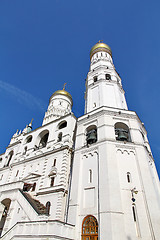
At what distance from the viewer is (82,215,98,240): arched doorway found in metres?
14.0

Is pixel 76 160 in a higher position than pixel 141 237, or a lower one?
higher

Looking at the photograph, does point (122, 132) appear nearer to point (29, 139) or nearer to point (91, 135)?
point (91, 135)

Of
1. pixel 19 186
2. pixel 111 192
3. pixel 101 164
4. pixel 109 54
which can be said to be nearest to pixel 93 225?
pixel 111 192

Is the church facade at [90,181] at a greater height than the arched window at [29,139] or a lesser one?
lesser

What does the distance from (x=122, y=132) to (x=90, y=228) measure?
10828mm

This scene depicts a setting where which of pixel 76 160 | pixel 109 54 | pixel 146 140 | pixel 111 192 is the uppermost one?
pixel 109 54

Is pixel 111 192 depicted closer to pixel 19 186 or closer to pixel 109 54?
pixel 19 186

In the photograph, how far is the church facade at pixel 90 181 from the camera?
45.1 ft

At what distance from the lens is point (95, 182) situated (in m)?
16.7

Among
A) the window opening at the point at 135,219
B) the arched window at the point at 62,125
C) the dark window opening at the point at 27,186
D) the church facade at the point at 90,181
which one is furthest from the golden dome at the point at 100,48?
the window opening at the point at 135,219

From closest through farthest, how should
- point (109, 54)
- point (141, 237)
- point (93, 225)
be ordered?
1. point (141, 237)
2. point (93, 225)
3. point (109, 54)

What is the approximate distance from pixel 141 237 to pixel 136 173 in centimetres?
531

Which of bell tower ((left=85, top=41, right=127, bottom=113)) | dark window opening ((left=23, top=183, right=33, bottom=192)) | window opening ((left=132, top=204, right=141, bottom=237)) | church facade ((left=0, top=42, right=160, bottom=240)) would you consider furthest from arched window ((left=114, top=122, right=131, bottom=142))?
dark window opening ((left=23, top=183, right=33, bottom=192))

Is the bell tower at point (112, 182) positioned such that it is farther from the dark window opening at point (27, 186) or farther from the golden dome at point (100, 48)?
the golden dome at point (100, 48)
